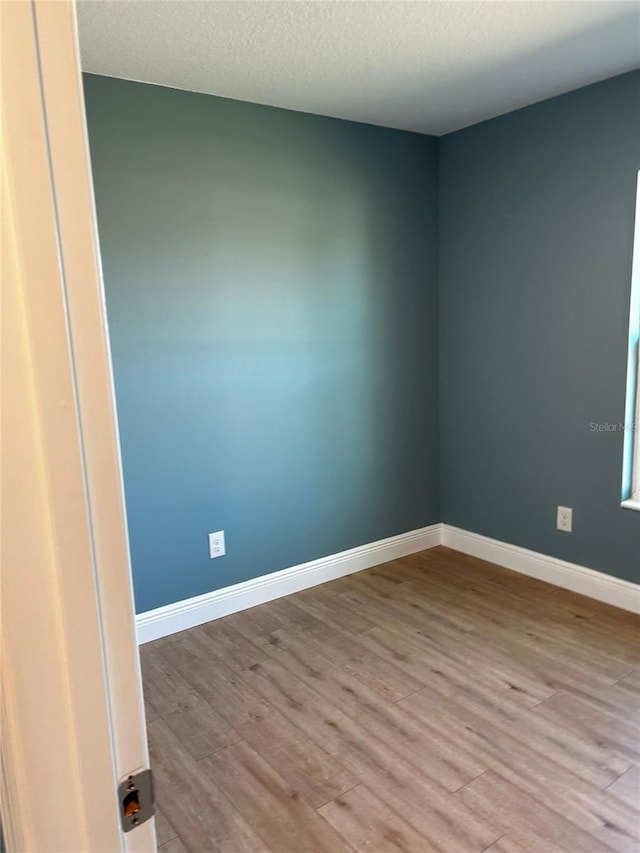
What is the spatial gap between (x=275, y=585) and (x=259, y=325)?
4.16 ft

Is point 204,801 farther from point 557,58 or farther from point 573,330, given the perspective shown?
point 557,58

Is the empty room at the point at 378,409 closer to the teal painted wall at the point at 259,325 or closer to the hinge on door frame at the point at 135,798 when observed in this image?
the teal painted wall at the point at 259,325

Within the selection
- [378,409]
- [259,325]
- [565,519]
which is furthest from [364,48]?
[565,519]

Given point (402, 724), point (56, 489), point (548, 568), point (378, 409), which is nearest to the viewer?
point (56, 489)

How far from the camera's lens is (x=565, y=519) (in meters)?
3.04

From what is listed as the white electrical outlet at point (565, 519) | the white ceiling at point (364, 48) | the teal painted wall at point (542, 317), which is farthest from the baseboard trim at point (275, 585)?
the white ceiling at point (364, 48)

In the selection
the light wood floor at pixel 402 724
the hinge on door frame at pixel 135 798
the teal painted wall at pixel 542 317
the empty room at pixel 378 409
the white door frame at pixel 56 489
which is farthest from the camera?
the teal painted wall at pixel 542 317

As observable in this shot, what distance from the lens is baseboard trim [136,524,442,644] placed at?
9.04 feet

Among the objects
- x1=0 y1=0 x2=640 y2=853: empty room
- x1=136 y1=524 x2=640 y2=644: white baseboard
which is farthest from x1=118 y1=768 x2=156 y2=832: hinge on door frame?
x1=136 y1=524 x2=640 y2=644: white baseboard

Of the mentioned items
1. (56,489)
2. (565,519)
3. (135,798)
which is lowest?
(565,519)

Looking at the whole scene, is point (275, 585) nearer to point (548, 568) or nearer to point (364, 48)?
point (548, 568)

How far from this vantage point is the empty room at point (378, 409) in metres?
1.90

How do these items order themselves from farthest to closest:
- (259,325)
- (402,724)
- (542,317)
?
(542,317) → (259,325) → (402,724)

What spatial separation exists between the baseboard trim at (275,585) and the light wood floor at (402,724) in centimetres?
6
